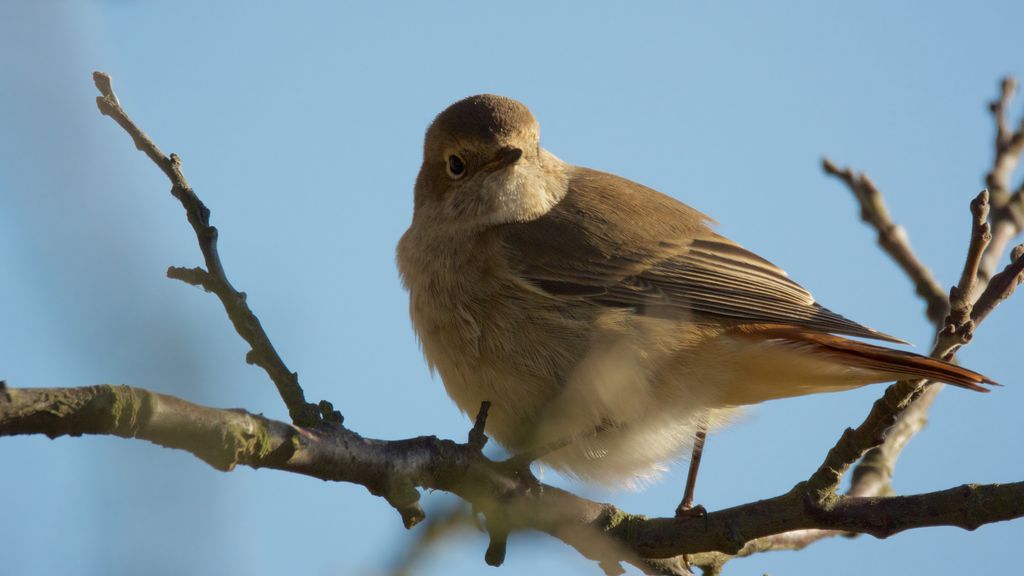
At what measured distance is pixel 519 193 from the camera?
18.6 feet

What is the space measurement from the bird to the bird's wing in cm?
1

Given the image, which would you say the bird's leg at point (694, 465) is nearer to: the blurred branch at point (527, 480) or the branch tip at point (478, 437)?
the blurred branch at point (527, 480)

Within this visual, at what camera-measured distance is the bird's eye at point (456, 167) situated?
590 centimetres

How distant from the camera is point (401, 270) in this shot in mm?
5754

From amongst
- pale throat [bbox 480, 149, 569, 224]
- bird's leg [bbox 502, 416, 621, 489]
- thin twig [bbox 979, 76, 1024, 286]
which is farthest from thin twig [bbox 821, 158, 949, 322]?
bird's leg [bbox 502, 416, 621, 489]

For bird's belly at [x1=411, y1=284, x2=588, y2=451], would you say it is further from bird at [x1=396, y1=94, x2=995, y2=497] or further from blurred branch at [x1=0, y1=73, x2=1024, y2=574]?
blurred branch at [x1=0, y1=73, x2=1024, y2=574]

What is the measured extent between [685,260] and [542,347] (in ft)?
3.69

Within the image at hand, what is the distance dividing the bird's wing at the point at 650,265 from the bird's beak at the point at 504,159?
1.20 feet

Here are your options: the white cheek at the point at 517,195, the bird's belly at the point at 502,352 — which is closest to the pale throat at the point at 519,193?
the white cheek at the point at 517,195

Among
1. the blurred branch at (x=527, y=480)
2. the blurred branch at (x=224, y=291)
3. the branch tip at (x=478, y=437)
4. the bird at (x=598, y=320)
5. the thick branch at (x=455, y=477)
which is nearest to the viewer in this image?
the thick branch at (x=455, y=477)

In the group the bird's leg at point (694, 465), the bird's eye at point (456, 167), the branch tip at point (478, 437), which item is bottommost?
the branch tip at point (478, 437)

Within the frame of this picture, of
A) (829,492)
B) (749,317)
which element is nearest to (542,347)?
(749,317)

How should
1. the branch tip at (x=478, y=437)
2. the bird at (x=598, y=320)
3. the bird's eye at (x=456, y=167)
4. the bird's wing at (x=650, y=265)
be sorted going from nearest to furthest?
the branch tip at (x=478, y=437) → the bird at (x=598, y=320) → the bird's wing at (x=650, y=265) → the bird's eye at (x=456, y=167)

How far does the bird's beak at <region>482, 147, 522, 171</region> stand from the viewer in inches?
219
